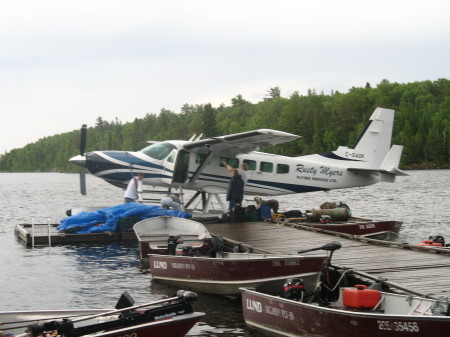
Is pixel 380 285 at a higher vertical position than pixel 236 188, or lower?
lower

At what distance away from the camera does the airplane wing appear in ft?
66.6

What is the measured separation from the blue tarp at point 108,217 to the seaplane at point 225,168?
3.28m

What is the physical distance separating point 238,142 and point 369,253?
945 centimetres

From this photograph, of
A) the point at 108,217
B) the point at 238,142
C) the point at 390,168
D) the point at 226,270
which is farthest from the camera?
the point at 390,168

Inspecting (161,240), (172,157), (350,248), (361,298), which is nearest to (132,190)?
(172,157)

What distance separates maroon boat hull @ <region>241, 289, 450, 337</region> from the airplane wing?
1060 centimetres

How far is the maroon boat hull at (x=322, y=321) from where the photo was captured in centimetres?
733

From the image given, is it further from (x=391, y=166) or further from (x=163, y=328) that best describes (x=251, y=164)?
(x=163, y=328)

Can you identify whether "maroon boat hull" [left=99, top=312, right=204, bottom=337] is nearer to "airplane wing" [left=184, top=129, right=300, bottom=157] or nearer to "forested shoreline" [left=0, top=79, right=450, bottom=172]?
"airplane wing" [left=184, top=129, right=300, bottom=157]

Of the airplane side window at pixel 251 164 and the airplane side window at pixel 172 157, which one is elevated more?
the airplane side window at pixel 172 157

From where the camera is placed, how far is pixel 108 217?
63.4 feet

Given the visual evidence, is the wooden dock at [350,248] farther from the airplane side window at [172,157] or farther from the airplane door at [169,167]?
the airplane side window at [172,157]

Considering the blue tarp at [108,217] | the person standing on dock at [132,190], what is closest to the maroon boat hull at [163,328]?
the blue tarp at [108,217]

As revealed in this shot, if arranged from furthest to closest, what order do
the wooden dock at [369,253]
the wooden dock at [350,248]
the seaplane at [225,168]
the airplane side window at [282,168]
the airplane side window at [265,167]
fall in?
the airplane side window at [282,168]
the airplane side window at [265,167]
the seaplane at [225,168]
the wooden dock at [350,248]
the wooden dock at [369,253]
